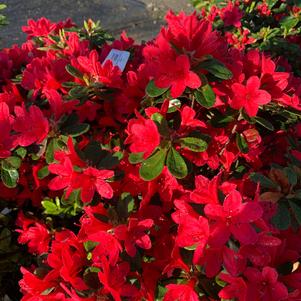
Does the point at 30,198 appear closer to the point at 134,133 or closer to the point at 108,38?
the point at 134,133

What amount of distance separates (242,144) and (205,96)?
22cm

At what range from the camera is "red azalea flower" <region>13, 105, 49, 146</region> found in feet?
3.77

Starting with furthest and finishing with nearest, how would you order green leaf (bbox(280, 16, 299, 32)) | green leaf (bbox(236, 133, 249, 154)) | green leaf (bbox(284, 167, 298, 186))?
green leaf (bbox(280, 16, 299, 32)), green leaf (bbox(236, 133, 249, 154)), green leaf (bbox(284, 167, 298, 186))

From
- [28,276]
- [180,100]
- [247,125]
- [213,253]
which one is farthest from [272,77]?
[28,276]

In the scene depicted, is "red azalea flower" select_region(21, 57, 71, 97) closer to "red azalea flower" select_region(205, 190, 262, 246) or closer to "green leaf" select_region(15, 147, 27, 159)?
"green leaf" select_region(15, 147, 27, 159)

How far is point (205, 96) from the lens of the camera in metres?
1.09

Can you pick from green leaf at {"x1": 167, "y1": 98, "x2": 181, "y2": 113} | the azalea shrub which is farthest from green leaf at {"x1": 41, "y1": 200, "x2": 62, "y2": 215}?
green leaf at {"x1": 167, "y1": 98, "x2": 181, "y2": 113}

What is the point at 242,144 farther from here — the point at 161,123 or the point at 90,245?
the point at 90,245

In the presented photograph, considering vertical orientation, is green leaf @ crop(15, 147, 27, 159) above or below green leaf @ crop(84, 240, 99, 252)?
above

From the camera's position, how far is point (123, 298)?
3.48 feet

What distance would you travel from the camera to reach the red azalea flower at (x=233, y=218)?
91cm

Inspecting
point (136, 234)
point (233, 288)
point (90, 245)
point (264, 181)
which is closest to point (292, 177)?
point (264, 181)

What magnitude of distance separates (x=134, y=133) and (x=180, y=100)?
295mm

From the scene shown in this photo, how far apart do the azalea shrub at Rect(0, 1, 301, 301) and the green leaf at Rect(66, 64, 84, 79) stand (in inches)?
0.4
